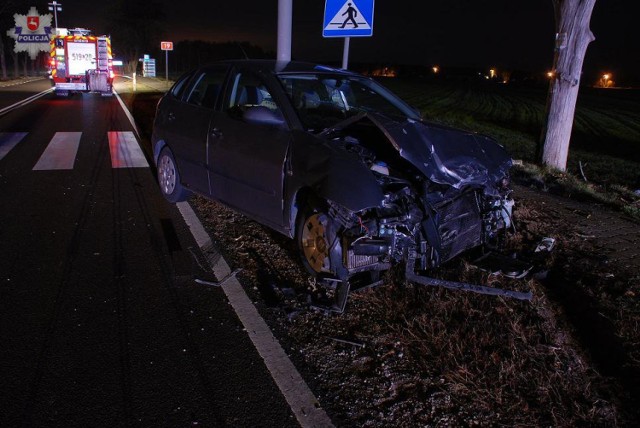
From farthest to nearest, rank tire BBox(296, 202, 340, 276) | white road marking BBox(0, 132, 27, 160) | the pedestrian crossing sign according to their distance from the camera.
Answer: white road marking BBox(0, 132, 27, 160) → the pedestrian crossing sign → tire BBox(296, 202, 340, 276)

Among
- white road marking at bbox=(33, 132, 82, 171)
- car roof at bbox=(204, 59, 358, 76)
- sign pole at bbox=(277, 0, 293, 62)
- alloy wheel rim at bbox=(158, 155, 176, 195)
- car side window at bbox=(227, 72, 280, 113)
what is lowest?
white road marking at bbox=(33, 132, 82, 171)

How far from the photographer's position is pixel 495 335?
352 centimetres

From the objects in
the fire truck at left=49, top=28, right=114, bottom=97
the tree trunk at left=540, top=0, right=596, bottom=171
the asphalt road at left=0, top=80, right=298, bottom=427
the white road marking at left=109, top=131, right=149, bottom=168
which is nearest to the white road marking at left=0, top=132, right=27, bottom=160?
the white road marking at left=109, top=131, right=149, bottom=168

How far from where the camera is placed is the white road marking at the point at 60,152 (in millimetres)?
8680

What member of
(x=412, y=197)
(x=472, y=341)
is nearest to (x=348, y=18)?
(x=412, y=197)

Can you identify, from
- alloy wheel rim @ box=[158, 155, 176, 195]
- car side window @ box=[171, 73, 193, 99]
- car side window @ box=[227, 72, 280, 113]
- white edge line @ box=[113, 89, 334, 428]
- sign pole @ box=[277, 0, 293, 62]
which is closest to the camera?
white edge line @ box=[113, 89, 334, 428]

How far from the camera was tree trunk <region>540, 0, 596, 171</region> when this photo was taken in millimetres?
7941

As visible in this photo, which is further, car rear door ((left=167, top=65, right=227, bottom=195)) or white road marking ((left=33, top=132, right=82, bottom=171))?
white road marking ((left=33, top=132, right=82, bottom=171))

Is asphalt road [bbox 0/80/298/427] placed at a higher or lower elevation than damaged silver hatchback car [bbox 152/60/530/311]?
lower

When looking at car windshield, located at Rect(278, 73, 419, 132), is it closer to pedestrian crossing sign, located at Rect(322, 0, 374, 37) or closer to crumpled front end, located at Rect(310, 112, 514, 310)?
crumpled front end, located at Rect(310, 112, 514, 310)

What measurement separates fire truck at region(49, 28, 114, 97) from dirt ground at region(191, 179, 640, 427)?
21.6 metres

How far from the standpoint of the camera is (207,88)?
19.2 ft

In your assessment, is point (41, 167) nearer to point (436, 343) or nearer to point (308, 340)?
point (308, 340)

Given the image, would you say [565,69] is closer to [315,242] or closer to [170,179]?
[315,242]
